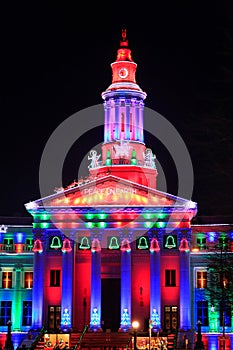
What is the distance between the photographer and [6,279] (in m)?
88.1

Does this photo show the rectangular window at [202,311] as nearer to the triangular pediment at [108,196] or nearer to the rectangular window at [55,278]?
the triangular pediment at [108,196]

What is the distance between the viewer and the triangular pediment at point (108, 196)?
84000 millimetres

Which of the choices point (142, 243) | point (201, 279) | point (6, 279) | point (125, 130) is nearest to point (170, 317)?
point (201, 279)

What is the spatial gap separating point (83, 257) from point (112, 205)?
729 cm

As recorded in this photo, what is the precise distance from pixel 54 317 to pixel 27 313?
4179 millimetres

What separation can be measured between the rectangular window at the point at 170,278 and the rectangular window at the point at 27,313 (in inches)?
605

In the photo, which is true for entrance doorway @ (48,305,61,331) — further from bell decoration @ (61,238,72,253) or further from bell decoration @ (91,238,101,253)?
bell decoration @ (91,238,101,253)

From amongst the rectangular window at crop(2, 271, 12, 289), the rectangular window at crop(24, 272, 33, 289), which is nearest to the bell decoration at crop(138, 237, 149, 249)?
the rectangular window at crop(24, 272, 33, 289)

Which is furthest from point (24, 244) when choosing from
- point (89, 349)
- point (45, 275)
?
point (89, 349)

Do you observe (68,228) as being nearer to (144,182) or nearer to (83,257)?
(83,257)

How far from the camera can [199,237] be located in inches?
3494

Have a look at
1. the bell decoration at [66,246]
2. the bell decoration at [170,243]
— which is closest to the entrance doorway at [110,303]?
the bell decoration at [66,246]

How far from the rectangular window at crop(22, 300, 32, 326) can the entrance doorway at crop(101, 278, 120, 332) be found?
8083 millimetres

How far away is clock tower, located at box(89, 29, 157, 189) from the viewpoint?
94.2 metres
